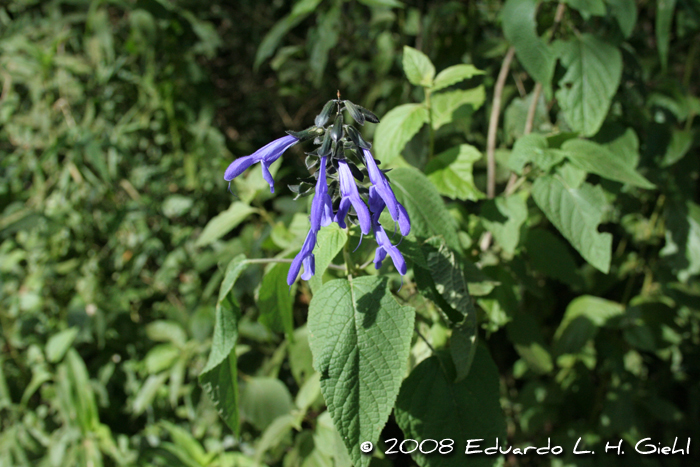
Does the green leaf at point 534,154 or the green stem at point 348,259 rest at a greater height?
the green leaf at point 534,154

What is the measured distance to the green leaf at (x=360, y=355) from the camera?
733 mm

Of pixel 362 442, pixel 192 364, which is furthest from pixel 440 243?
pixel 192 364

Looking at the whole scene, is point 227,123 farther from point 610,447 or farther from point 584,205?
point 610,447

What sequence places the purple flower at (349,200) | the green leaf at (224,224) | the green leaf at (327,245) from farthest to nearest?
the green leaf at (224,224) < the green leaf at (327,245) < the purple flower at (349,200)

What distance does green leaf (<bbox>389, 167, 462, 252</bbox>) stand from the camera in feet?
3.01

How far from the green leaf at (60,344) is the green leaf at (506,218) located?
1.68 meters

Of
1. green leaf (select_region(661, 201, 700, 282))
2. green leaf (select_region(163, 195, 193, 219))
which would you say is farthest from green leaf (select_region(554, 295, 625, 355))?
green leaf (select_region(163, 195, 193, 219))

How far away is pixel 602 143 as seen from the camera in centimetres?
131

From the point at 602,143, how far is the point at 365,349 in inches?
37.1

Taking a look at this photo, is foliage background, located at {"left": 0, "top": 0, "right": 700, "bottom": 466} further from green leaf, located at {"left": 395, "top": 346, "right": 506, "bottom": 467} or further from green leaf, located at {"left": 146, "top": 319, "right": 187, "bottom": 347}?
→ green leaf, located at {"left": 395, "top": 346, "right": 506, "bottom": 467}

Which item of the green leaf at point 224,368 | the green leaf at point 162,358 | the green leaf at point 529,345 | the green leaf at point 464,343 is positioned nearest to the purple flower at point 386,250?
the green leaf at point 464,343

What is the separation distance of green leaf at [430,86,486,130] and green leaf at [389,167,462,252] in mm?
265

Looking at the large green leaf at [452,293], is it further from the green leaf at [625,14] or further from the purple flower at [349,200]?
the green leaf at [625,14]

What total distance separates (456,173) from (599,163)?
29 cm
